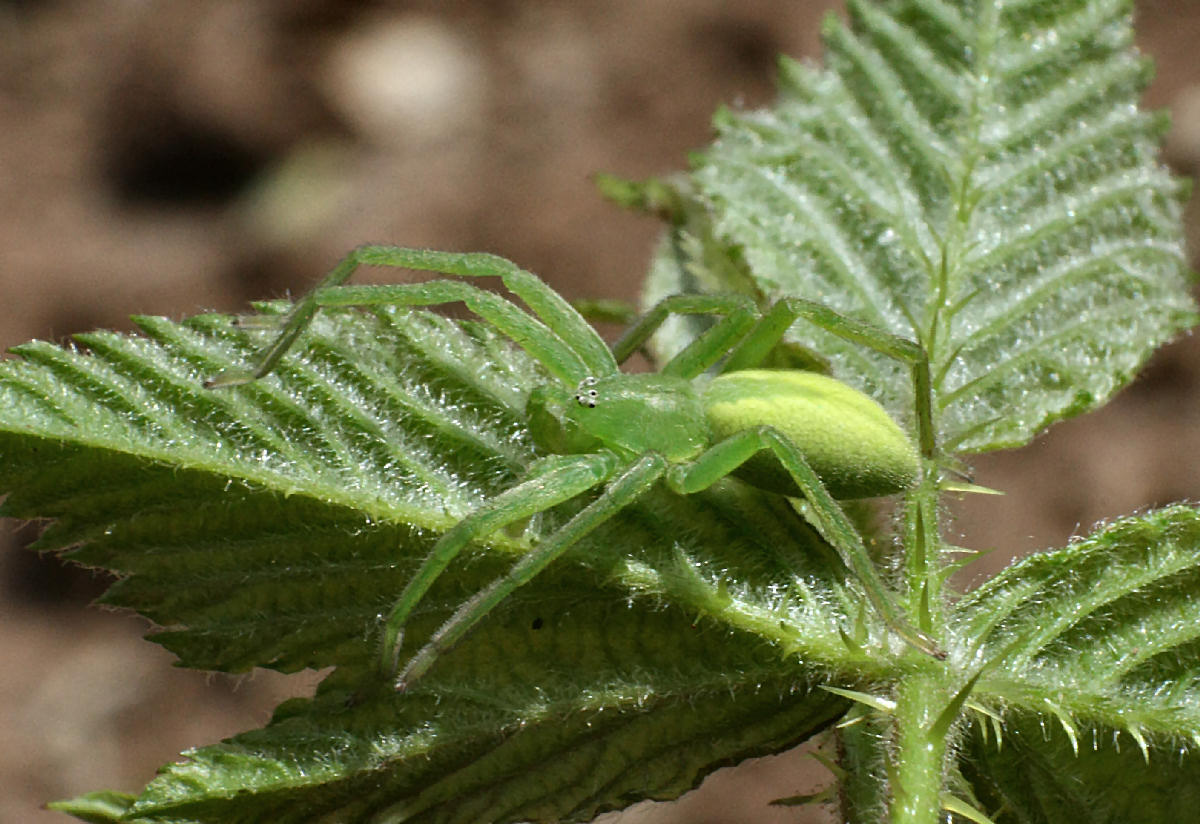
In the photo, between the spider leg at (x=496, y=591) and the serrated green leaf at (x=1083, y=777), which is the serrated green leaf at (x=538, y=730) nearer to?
the spider leg at (x=496, y=591)

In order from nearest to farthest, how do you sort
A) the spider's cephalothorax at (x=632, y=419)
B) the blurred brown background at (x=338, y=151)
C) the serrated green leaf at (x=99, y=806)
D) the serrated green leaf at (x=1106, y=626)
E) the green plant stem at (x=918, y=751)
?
1. the green plant stem at (x=918, y=751)
2. the serrated green leaf at (x=1106, y=626)
3. the serrated green leaf at (x=99, y=806)
4. the spider's cephalothorax at (x=632, y=419)
5. the blurred brown background at (x=338, y=151)

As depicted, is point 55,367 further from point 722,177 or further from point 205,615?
point 722,177

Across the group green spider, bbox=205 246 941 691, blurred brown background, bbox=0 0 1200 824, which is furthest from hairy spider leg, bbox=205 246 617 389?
blurred brown background, bbox=0 0 1200 824

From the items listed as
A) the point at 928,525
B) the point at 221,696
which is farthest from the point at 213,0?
the point at 928,525

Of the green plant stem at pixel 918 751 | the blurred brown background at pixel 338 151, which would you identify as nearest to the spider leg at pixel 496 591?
the green plant stem at pixel 918 751

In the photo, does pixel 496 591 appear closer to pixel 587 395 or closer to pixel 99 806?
pixel 587 395

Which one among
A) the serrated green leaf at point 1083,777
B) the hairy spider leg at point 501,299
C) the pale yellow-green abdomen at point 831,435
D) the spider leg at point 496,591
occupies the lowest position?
the serrated green leaf at point 1083,777

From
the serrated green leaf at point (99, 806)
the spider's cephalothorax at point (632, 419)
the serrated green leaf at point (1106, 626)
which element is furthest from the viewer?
the spider's cephalothorax at point (632, 419)
